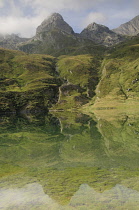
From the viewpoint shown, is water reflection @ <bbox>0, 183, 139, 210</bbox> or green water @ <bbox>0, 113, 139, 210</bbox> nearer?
water reflection @ <bbox>0, 183, 139, 210</bbox>

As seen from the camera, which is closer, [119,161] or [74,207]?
[74,207]

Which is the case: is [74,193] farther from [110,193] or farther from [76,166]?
[76,166]

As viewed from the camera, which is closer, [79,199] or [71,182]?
[79,199]

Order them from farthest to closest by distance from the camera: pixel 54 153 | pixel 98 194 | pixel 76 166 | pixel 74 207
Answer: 1. pixel 54 153
2. pixel 76 166
3. pixel 98 194
4. pixel 74 207

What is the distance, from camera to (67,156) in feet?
113

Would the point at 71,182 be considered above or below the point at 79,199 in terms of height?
below

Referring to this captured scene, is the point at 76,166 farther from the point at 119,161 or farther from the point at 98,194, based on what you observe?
the point at 98,194

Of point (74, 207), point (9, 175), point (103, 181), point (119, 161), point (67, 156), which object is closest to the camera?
point (74, 207)

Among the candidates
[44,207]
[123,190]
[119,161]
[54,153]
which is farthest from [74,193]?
[54,153]

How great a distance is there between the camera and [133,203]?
52.0 feet

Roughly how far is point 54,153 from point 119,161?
13.5 m

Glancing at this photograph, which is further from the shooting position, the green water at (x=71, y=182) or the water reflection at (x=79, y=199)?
the green water at (x=71, y=182)

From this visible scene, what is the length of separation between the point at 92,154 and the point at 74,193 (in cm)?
1771

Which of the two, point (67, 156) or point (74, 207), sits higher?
point (74, 207)
